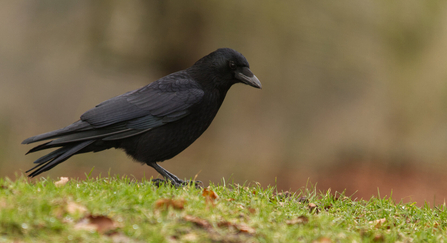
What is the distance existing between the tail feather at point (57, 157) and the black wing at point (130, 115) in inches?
3.7

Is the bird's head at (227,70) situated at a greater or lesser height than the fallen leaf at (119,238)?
greater

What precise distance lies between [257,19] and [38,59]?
4.65 metres

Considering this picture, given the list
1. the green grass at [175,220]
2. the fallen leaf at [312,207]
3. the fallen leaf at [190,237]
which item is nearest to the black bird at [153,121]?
the green grass at [175,220]

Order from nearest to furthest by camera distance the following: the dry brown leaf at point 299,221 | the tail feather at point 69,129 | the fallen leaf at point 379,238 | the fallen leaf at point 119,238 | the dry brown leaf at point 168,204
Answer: the fallen leaf at point 119,238 < the dry brown leaf at point 168,204 < the fallen leaf at point 379,238 < the dry brown leaf at point 299,221 < the tail feather at point 69,129

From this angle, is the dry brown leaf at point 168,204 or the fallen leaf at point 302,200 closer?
the dry brown leaf at point 168,204

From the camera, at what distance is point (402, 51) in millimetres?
8438

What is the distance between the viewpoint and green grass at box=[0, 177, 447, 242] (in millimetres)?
2389

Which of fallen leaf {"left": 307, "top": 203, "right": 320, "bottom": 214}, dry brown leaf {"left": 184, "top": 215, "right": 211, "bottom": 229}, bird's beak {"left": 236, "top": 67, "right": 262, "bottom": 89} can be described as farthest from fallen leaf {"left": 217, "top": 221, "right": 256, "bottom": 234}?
bird's beak {"left": 236, "top": 67, "right": 262, "bottom": 89}

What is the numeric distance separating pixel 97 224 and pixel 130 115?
2022 millimetres

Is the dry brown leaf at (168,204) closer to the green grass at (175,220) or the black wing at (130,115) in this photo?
the green grass at (175,220)

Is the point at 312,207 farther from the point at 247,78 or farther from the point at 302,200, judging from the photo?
the point at 247,78

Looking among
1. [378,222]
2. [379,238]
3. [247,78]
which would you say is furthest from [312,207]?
[247,78]

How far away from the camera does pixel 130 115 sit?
4359 millimetres

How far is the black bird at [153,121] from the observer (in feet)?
14.1
